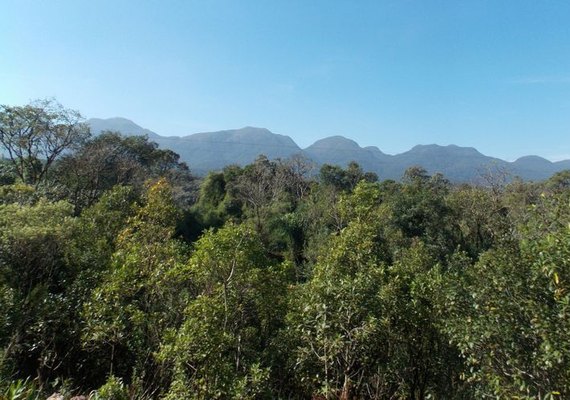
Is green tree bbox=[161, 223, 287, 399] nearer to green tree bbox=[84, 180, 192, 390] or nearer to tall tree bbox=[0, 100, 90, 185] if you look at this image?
green tree bbox=[84, 180, 192, 390]

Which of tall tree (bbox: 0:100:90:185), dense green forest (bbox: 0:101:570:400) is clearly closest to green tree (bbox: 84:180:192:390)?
dense green forest (bbox: 0:101:570:400)

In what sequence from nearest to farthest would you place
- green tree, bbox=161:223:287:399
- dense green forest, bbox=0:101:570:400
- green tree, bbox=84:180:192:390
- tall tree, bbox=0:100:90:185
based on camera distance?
dense green forest, bbox=0:101:570:400 < green tree, bbox=161:223:287:399 < green tree, bbox=84:180:192:390 < tall tree, bbox=0:100:90:185

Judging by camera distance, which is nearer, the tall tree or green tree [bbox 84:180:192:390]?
green tree [bbox 84:180:192:390]

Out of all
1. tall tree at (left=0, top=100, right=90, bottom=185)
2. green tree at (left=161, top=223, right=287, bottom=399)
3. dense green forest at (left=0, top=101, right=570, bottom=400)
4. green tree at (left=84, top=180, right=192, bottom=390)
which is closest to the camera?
dense green forest at (left=0, top=101, right=570, bottom=400)

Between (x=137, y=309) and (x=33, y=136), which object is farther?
(x=33, y=136)

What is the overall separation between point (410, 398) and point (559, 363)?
4.04 metres

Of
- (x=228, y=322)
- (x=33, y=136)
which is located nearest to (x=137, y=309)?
(x=228, y=322)

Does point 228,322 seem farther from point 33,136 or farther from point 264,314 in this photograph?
point 33,136

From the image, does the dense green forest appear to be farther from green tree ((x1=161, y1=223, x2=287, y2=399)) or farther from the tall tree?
the tall tree

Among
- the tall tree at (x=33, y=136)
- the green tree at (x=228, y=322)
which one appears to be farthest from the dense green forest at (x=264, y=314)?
the tall tree at (x=33, y=136)

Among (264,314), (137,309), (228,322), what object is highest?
(137,309)

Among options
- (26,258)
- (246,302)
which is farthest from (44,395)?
(246,302)

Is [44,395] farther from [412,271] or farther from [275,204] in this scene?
[275,204]

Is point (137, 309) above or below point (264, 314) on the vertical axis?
above
